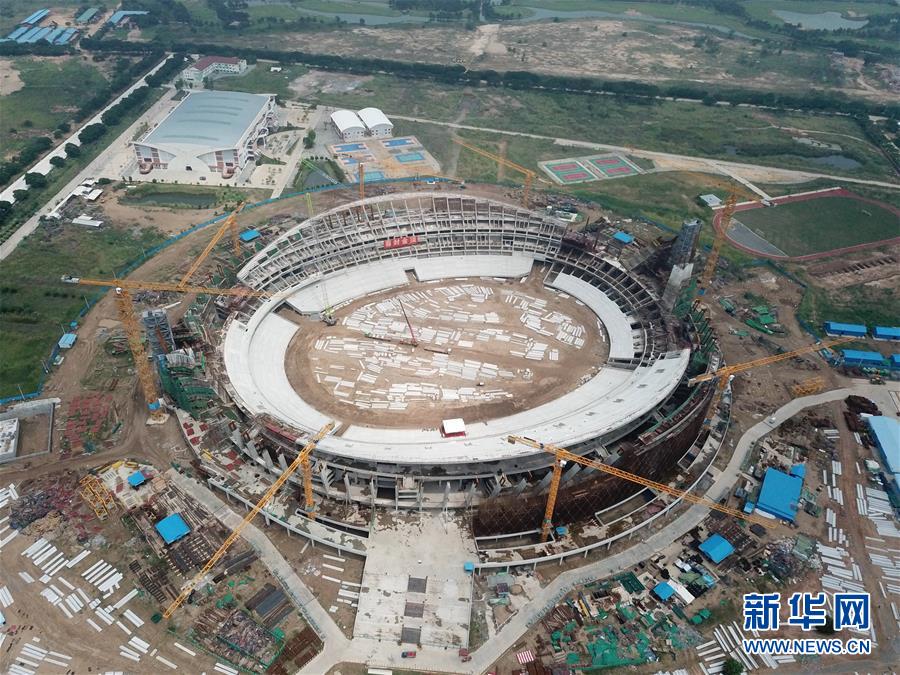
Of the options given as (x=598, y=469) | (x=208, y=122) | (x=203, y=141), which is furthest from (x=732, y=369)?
(x=208, y=122)

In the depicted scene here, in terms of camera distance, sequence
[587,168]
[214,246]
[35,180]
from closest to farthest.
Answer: [214,246]
[35,180]
[587,168]

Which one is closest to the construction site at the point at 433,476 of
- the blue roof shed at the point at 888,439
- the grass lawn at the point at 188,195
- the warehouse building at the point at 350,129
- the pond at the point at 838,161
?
the blue roof shed at the point at 888,439

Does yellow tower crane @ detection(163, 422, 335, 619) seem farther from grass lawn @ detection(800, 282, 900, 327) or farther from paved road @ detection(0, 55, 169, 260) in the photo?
grass lawn @ detection(800, 282, 900, 327)

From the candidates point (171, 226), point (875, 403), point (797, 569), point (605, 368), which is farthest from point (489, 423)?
point (171, 226)

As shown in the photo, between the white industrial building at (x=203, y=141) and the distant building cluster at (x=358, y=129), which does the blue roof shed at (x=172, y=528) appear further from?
the distant building cluster at (x=358, y=129)

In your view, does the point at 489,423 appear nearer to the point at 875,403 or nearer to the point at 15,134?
the point at 875,403

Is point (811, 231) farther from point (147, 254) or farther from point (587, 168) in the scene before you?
point (147, 254)

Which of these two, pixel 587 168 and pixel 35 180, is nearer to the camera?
pixel 35 180
